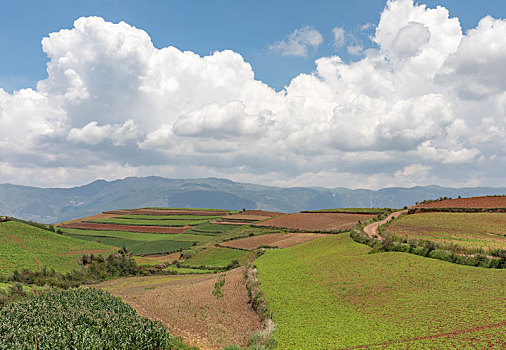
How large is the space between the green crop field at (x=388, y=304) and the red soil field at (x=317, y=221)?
194 feet

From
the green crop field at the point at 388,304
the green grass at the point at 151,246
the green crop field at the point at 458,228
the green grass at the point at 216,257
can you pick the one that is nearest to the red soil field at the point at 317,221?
the green grass at the point at 216,257

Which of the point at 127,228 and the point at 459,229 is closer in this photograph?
the point at 459,229

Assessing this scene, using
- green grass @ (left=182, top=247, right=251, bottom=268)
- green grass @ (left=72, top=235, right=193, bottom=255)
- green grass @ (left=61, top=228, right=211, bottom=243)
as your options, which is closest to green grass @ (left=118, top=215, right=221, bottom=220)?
green grass @ (left=61, top=228, right=211, bottom=243)

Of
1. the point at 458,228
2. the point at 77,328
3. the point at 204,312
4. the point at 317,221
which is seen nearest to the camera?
the point at 77,328

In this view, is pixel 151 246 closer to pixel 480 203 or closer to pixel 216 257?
pixel 216 257

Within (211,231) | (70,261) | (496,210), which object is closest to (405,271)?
(496,210)

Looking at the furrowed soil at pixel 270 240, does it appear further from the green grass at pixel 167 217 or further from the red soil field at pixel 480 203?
the green grass at pixel 167 217

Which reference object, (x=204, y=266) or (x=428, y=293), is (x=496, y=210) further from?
(x=204, y=266)

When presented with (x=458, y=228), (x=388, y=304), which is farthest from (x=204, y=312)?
(x=458, y=228)

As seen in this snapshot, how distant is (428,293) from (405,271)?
6.96m

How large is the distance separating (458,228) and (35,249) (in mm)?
90722

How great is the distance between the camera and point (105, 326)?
83.3 ft

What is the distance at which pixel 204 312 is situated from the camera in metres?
32.9

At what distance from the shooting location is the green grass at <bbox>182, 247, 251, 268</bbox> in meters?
75.0
